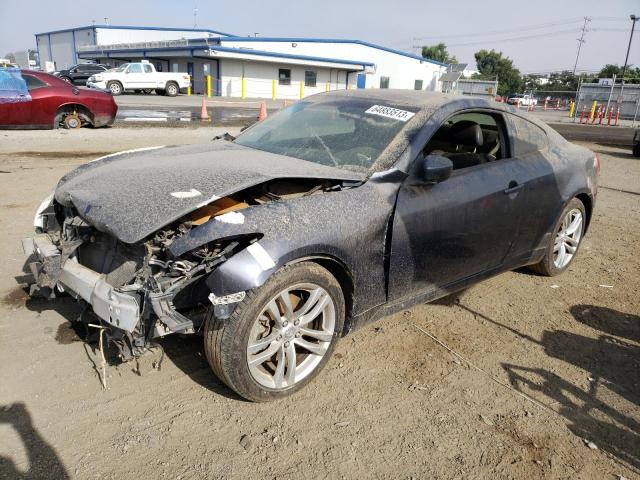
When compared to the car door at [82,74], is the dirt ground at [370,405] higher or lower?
lower

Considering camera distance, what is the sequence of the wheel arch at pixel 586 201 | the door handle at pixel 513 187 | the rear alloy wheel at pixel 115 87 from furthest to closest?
the rear alloy wheel at pixel 115 87 → the wheel arch at pixel 586 201 → the door handle at pixel 513 187

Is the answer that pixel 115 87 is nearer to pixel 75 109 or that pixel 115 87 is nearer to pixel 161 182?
pixel 75 109

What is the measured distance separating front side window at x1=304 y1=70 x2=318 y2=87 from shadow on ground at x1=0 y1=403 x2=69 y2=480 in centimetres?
4490

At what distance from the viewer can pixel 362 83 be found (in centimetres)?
4681

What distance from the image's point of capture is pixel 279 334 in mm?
2756

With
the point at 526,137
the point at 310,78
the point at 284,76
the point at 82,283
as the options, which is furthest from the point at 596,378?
the point at 310,78

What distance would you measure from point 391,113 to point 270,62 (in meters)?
41.2

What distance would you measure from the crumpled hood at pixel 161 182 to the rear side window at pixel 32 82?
30.3 ft

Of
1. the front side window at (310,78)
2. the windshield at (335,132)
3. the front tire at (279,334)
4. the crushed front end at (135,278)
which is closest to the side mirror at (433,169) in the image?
the windshield at (335,132)

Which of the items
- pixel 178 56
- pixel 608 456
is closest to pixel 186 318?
pixel 608 456

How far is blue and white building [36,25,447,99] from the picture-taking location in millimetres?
40312

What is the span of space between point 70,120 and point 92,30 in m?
53.5

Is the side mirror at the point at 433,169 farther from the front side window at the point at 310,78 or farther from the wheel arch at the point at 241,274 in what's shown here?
the front side window at the point at 310,78

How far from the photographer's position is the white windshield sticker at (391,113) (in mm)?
3499
